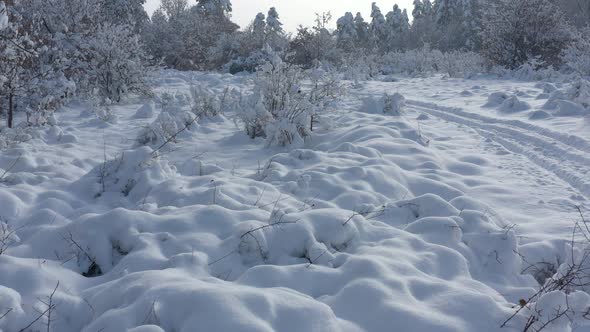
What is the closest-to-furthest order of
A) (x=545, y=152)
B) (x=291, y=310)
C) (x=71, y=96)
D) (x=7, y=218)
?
(x=291, y=310)
(x=7, y=218)
(x=545, y=152)
(x=71, y=96)

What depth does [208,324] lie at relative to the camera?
7.08ft

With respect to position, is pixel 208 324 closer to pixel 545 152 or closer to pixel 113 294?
pixel 113 294

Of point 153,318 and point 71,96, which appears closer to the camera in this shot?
point 153,318

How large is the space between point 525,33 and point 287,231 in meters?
14.8

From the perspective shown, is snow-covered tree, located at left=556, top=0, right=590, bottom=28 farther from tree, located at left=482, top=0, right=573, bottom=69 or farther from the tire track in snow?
the tire track in snow

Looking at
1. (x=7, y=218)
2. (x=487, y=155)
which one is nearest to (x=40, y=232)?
(x=7, y=218)

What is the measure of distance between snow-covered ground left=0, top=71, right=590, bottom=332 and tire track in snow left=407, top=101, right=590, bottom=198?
33 millimetres

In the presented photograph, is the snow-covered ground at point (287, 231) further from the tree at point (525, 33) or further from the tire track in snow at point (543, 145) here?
the tree at point (525, 33)

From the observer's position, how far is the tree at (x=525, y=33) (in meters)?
14.8

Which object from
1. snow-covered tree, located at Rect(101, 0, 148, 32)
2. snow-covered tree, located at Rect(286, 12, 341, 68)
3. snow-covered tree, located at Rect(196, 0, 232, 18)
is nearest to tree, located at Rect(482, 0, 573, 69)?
snow-covered tree, located at Rect(286, 12, 341, 68)

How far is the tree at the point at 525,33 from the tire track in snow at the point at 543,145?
881 centimetres

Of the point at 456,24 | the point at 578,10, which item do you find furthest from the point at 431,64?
the point at 456,24

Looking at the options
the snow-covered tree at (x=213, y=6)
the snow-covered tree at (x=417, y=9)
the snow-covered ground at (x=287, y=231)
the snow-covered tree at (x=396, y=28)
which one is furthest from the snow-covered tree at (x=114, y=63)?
the snow-covered tree at (x=417, y=9)

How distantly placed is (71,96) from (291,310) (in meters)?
8.09
